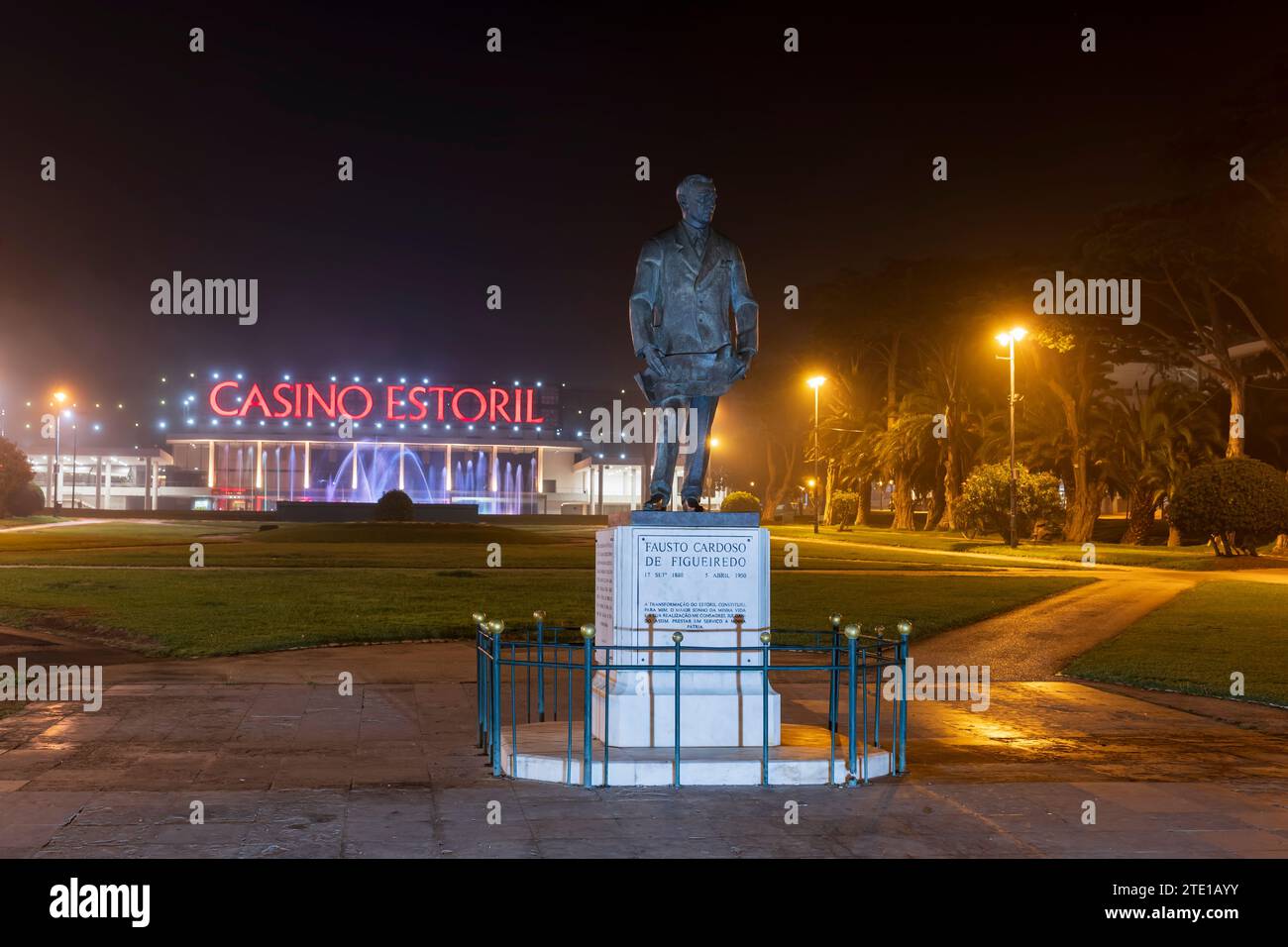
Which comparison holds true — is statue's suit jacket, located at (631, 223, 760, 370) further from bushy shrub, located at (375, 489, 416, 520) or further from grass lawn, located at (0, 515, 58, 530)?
grass lawn, located at (0, 515, 58, 530)

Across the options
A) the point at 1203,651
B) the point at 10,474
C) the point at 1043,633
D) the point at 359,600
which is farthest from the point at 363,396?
the point at 1203,651

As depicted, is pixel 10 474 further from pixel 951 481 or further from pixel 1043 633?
pixel 1043 633

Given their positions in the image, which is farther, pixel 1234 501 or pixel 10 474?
pixel 10 474

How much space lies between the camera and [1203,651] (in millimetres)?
18516

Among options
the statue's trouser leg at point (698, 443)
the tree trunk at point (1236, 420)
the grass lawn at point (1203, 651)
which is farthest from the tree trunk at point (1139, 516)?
the statue's trouser leg at point (698, 443)

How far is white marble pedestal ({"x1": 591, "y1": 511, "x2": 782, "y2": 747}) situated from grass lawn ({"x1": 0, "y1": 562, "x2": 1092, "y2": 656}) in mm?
9309

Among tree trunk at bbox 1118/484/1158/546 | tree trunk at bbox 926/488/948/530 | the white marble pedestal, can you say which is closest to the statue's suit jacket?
the white marble pedestal

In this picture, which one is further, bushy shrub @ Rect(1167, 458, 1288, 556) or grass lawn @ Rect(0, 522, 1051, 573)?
bushy shrub @ Rect(1167, 458, 1288, 556)

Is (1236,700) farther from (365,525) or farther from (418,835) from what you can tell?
(365,525)

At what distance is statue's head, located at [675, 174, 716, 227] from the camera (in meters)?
10.6

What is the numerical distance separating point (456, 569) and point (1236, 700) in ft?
74.0

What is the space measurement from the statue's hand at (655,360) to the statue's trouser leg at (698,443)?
13.7 inches

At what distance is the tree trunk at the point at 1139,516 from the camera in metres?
57.2

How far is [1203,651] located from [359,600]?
14.8 m
